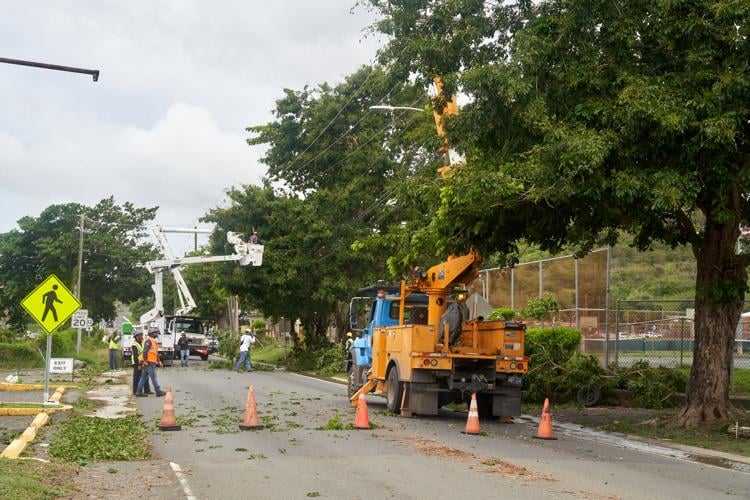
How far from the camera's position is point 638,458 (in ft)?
44.9

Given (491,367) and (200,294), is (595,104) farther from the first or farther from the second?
(200,294)

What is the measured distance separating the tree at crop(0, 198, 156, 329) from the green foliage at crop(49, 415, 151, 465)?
166 ft

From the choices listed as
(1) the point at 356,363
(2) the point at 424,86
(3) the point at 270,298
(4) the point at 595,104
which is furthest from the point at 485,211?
(3) the point at 270,298

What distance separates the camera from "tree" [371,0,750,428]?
14.6 m

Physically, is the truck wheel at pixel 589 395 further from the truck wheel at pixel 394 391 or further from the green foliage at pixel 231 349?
the green foliage at pixel 231 349

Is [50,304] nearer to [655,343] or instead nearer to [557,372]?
[557,372]

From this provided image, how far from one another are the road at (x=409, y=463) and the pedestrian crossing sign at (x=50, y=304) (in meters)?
2.74

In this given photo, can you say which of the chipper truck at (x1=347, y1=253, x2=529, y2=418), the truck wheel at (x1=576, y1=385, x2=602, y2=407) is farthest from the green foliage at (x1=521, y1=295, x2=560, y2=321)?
the chipper truck at (x1=347, y1=253, x2=529, y2=418)

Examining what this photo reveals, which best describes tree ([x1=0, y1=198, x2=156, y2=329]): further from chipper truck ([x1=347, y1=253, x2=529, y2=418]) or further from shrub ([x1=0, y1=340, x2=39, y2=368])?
chipper truck ([x1=347, y1=253, x2=529, y2=418])

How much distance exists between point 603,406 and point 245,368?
852 inches

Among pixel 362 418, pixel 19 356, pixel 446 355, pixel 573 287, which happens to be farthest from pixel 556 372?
pixel 19 356

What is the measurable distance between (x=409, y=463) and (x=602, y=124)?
6.65 meters

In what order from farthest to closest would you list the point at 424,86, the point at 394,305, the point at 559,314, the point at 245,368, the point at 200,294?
1. the point at 200,294
2. the point at 245,368
3. the point at 559,314
4. the point at 394,305
5. the point at 424,86

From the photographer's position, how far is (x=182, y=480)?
10695 mm
